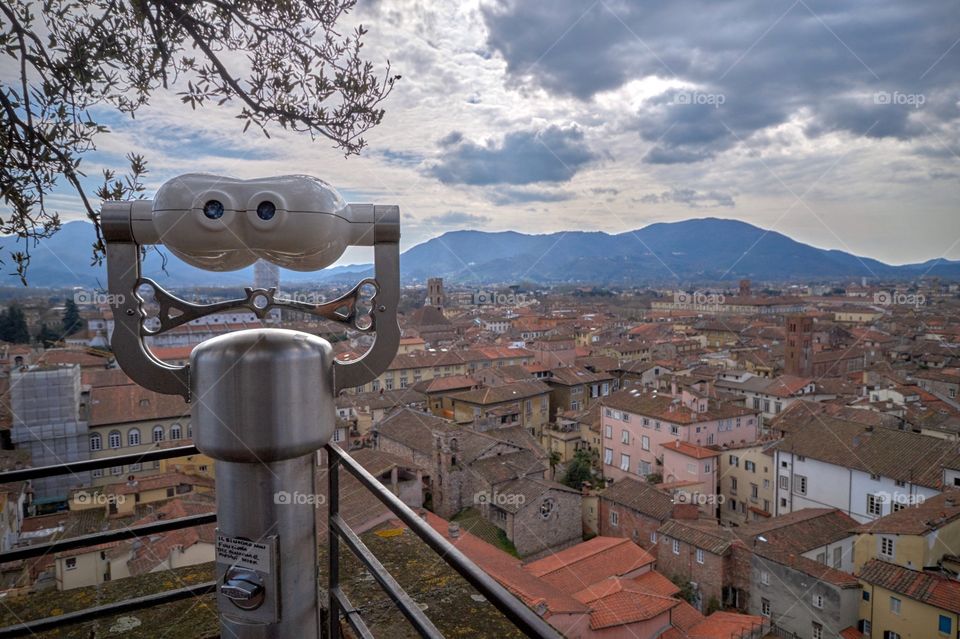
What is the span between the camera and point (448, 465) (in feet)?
53.6

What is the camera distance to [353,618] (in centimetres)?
128

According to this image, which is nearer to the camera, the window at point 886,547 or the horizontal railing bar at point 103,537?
the horizontal railing bar at point 103,537

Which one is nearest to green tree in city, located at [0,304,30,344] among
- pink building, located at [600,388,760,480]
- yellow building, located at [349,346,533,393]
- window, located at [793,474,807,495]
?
yellow building, located at [349,346,533,393]

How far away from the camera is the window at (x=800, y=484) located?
1695 cm

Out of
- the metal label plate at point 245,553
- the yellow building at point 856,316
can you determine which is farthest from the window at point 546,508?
the yellow building at point 856,316

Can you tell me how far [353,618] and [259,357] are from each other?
0.66 metres

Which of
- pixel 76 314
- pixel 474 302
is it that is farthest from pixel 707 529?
pixel 474 302

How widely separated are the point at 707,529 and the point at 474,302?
74.1 metres

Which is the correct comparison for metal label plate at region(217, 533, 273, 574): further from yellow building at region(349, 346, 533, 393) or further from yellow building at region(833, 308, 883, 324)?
yellow building at region(833, 308, 883, 324)

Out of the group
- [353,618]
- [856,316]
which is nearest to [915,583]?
[353,618]

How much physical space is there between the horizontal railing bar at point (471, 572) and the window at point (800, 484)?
18774 mm

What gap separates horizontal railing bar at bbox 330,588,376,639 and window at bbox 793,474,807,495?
60.9 feet

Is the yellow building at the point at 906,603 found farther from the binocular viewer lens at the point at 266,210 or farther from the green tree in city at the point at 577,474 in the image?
the binocular viewer lens at the point at 266,210

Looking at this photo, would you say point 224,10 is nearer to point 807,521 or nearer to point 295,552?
point 295,552
